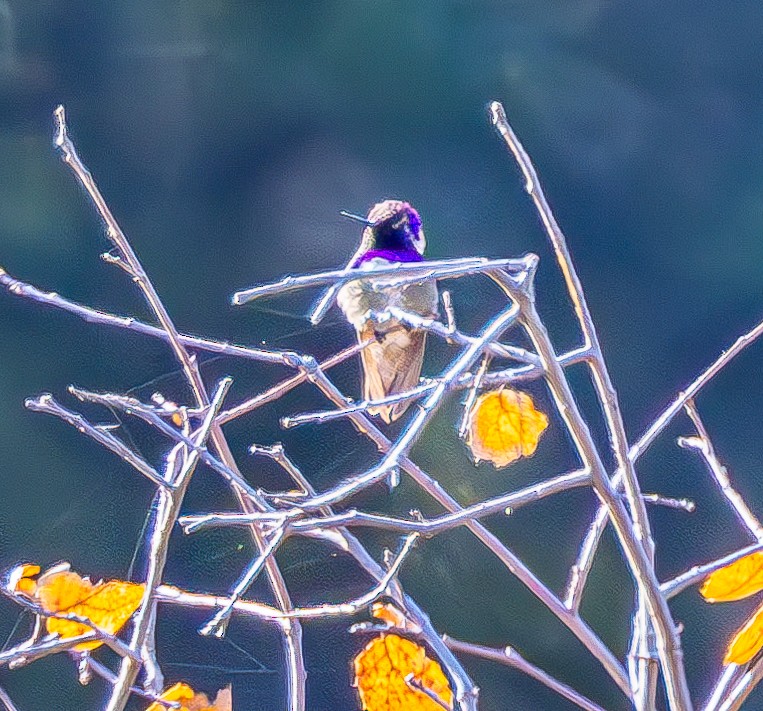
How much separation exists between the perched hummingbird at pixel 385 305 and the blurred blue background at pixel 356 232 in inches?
1.4

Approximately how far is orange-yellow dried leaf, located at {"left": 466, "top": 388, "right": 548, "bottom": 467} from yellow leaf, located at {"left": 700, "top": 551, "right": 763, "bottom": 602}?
33 centimetres

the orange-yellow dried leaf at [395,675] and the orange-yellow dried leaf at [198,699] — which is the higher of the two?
the orange-yellow dried leaf at [395,675]

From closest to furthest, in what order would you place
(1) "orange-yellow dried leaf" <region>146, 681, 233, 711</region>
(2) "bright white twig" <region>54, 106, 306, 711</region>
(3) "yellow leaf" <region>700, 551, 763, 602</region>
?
(2) "bright white twig" <region>54, 106, 306, 711</region>
(3) "yellow leaf" <region>700, 551, 763, 602</region>
(1) "orange-yellow dried leaf" <region>146, 681, 233, 711</region>

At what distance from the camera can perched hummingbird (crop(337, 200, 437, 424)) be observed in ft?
4.62

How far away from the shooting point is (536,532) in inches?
58.1

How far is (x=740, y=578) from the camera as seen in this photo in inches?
44.5

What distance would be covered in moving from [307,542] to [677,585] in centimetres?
71

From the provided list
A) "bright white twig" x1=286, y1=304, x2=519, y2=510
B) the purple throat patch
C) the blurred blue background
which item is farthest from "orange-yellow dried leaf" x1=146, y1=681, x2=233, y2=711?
"bright white twig" x1=286, y1=304, x2=519, y2=510

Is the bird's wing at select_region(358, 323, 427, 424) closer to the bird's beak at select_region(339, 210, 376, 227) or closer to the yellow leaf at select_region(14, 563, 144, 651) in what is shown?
the bird's beak at select_region(339, 210, 376, 227)

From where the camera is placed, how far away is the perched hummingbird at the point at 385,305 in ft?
4.62

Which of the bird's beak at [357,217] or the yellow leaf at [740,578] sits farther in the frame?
the bird's beak at [357,217]

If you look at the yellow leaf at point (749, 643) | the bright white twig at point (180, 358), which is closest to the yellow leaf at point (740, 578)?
the yellow leaf at point (749, 643)

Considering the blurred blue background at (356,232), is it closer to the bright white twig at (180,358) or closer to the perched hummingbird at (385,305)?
the perched hummingbird at (385,305)

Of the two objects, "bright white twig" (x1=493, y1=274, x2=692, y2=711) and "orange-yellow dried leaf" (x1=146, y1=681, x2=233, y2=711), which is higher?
"bright white twig" (x1=493, y1=274, x2=692, y2=711)
